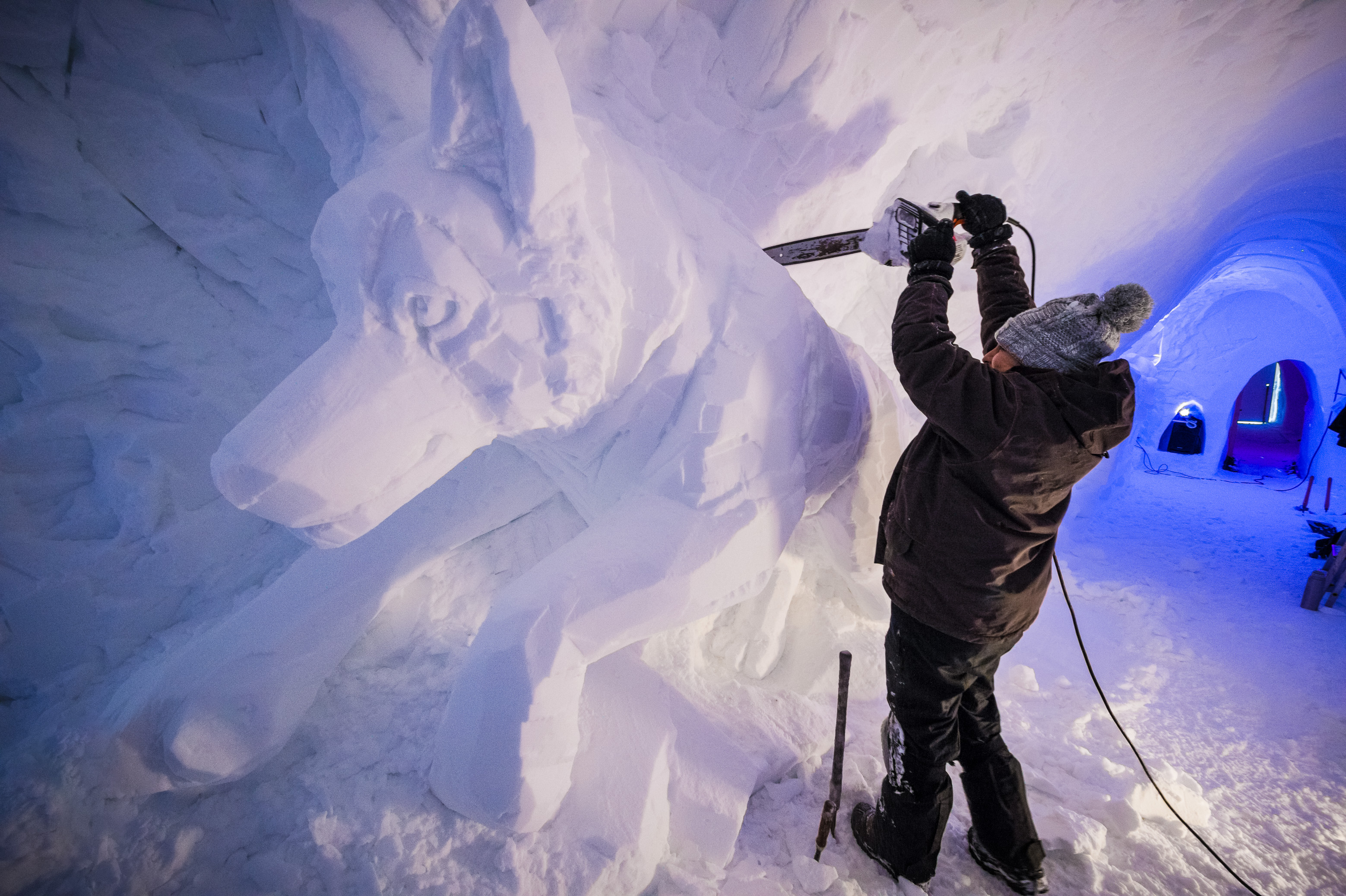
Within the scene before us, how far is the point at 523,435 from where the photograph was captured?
1.19 meters

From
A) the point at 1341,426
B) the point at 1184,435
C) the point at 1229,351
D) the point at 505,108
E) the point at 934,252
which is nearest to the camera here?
the point at 505,108

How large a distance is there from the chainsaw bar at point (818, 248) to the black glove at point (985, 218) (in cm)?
27

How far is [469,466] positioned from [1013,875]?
180cm

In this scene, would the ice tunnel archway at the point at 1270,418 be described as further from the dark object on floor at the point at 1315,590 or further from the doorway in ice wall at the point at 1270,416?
the dark object on floor at the point at 1315,590

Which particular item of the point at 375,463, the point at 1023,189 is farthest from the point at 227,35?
the point at 1023,189

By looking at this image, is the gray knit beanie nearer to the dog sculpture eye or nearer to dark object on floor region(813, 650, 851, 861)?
dark object on floor region(813, 650, 851, 861)

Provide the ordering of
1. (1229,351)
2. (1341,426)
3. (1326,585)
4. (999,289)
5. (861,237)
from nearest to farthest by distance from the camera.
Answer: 1. (999,289)
2. (861,237)
3. (1326,585)
4. (1341,426)
5. (1229,351)

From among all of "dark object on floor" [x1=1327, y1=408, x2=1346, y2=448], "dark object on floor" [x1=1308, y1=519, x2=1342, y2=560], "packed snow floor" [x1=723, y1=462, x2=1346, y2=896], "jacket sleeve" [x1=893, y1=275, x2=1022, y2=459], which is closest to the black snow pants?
"packed snow floor" [x1=723, y1=462, x2=1346, y2=896]

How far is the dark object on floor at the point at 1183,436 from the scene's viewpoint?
944 cm

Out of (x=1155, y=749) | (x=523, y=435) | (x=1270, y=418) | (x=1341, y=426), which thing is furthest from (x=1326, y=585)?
(x=1270, y=418)

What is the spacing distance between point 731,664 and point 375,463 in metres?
1.37

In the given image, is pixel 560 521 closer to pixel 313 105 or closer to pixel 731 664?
pixel 731 664

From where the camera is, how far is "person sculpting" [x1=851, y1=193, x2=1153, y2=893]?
1.11m

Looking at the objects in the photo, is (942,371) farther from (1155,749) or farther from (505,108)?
(1155,749)
